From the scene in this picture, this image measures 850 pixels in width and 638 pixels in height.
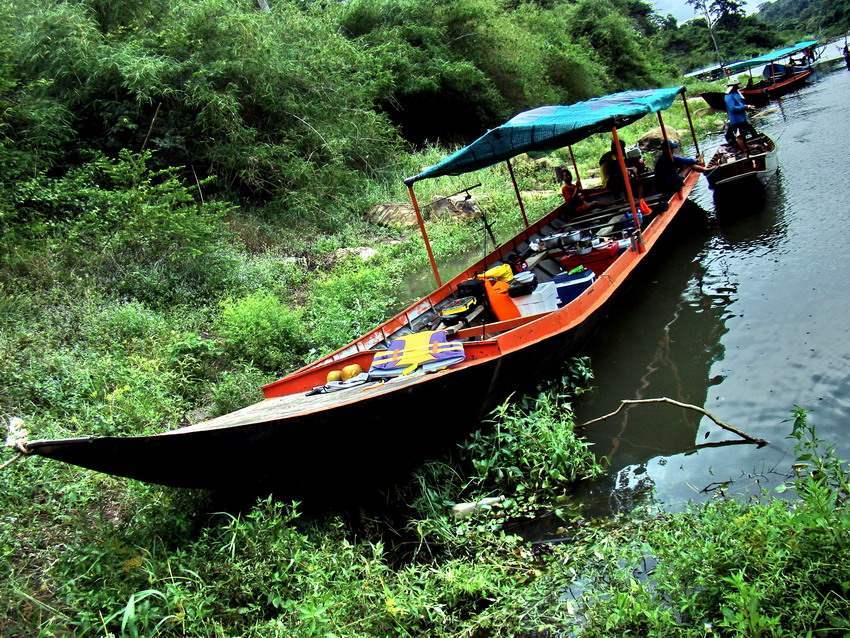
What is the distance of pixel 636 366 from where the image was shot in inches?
240

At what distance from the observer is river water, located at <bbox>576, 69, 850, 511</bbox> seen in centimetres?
425

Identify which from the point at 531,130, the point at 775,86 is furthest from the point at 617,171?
the point at 775,86

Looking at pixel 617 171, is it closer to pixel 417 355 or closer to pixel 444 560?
pixel 417 355

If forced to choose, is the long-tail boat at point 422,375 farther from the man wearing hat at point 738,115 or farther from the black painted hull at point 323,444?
the man wearing hat at point 738,115

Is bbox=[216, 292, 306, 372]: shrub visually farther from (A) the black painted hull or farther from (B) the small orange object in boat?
(A) the black painted hull

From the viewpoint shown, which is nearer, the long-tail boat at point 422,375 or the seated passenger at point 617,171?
the long-tail boat at point 422,375

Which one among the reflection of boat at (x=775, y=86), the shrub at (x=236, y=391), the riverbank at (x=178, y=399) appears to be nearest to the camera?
the riverbank at (x=178, y=399)

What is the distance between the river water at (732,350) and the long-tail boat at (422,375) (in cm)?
75

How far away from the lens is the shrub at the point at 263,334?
7.16 m

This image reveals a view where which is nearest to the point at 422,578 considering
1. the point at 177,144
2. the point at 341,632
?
the point at 341,632

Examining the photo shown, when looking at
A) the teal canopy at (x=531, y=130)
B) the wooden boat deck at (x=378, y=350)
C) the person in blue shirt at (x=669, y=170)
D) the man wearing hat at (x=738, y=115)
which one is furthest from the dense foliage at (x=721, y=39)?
the wooden boat deck at (x=378, y=350)

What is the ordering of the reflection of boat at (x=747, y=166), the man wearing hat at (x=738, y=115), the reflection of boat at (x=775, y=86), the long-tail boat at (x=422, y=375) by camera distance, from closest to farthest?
the long-tail boat at (x=422, y=375)
the reflection of boat at (x=747, y=166)
the man wearing hat at (x=738, y=115)
the reflection of boat at (x=775, y=86)

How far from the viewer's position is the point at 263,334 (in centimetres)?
728

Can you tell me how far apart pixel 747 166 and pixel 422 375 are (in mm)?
8918
